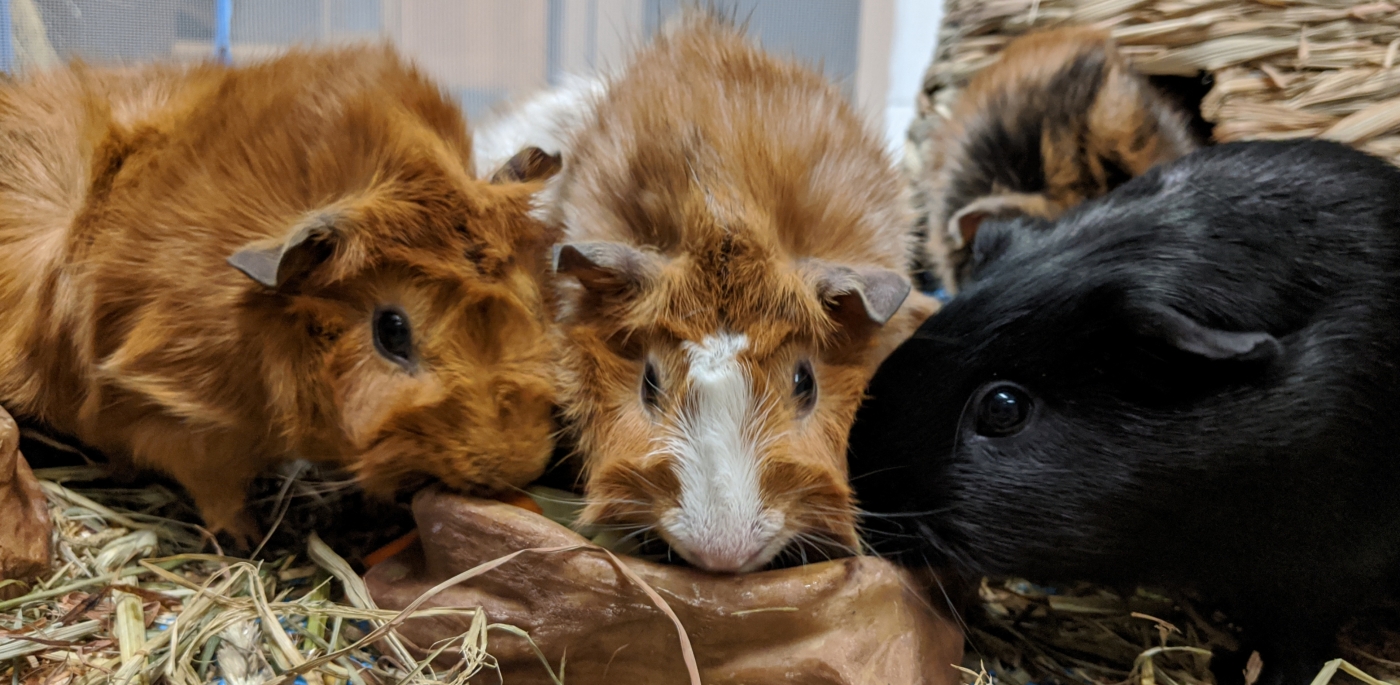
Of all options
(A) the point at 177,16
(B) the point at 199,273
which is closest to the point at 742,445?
(B) the point at 199,273

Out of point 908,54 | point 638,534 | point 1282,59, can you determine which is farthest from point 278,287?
point 908,54

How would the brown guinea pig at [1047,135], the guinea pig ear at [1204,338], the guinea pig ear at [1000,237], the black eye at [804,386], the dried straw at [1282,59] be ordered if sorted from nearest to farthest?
the guinea pig ear at [1204,338] < the black eye at [804,386] < the guinea pig ear at [1000,237] < the dried straw at [1282,59] < the brown guinea pig at [1047,135]

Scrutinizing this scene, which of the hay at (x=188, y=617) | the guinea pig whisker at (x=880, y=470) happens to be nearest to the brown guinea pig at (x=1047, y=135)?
the guinea pig whisker at (x=880, y=470)

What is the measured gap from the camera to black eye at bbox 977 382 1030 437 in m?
1.38

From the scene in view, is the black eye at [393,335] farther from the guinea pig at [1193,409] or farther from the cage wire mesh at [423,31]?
the guinea pig at [1193,409]

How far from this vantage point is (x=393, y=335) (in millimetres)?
1430

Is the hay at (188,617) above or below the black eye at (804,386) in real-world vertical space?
below

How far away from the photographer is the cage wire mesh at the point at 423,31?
1990mm

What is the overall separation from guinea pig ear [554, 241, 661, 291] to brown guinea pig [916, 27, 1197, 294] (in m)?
1.01

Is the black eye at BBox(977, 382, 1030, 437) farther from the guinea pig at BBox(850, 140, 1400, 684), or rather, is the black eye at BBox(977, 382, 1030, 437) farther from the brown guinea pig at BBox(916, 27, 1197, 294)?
the brown guinea pig at BBox(916, 27, 1197, 294)

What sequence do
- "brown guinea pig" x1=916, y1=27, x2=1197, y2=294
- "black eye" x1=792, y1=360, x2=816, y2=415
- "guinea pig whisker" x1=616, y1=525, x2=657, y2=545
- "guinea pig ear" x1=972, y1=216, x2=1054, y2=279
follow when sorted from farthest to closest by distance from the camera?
1. "brown guinea pig" x1=916, y1=27, x2=1197, y2=294
2. "guinea pig ear" x1=972, y1=216, x2=1054, y2=279
3. "black eye" x1=792, y1=360, x2=816, y2=415
4. "guinea pig whisker" x1=616, y1=525, x2=657, y2=545

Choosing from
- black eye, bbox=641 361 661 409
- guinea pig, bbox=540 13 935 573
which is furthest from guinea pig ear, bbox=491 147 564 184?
black eye, bbox=641 361 661 409

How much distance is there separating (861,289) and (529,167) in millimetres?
750

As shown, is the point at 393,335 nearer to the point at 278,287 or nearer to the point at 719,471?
the point at 278,287
